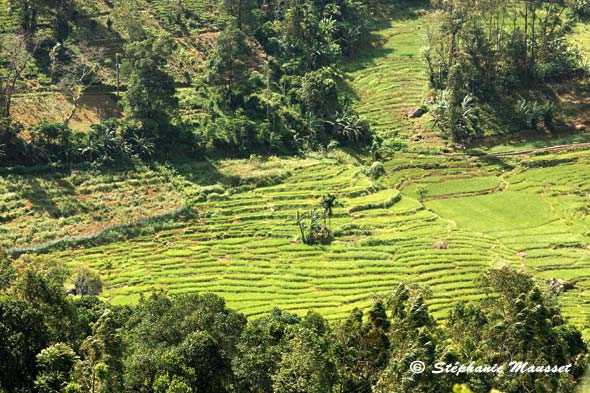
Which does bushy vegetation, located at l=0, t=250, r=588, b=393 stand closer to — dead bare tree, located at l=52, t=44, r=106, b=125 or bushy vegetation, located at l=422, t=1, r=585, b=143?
dead bare tree, located at l=52, t=44, r=106, b=125

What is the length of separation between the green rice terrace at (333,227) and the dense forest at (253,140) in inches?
82.1

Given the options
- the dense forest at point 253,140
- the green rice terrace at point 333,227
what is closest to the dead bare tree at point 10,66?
the dense forest at point 253,140

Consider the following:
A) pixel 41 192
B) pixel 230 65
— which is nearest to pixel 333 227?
pixel 230 65

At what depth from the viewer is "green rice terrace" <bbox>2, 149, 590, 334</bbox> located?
5828 cm

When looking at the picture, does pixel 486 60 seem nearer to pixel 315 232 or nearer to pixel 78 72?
pixel 315 232

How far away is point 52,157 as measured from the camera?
228 feet

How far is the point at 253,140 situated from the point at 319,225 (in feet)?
59.4

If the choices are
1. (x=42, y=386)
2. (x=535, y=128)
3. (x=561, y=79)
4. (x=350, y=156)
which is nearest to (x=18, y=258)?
(x=42, y=386)

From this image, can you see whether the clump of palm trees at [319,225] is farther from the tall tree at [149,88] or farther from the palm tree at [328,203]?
the tall tree at [149,88]

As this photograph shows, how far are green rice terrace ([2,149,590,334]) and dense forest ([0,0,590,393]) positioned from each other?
208cm

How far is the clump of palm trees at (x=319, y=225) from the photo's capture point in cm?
6475

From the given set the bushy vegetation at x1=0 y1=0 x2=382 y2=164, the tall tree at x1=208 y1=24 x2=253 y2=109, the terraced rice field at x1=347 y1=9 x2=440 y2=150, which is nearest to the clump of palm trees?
the bushy vegetation at x1=0 y1=0 x2=382 y2=164

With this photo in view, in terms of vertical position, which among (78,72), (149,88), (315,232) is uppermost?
(78,72)

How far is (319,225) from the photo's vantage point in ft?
213
